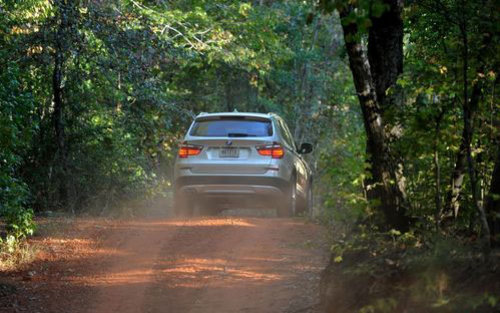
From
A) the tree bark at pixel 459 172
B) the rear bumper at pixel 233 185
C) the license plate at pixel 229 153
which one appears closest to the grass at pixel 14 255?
the rear bumper at pixel 233 185

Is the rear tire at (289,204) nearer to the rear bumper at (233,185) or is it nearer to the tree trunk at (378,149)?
the rear bumper at (233,185)

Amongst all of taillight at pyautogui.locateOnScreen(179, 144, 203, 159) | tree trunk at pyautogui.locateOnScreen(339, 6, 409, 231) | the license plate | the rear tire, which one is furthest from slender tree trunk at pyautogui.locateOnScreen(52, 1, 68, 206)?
tree trunk at pyautogui.locateOnScreen(339, 6, 409, 231)

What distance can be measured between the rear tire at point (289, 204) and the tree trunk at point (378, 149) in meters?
7.57

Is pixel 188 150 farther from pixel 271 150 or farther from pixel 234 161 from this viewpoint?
pixel 271 150

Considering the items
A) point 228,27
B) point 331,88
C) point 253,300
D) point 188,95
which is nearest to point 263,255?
point 253,300

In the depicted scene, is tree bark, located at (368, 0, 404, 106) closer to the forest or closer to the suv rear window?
the forest

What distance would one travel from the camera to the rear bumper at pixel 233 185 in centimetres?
1495

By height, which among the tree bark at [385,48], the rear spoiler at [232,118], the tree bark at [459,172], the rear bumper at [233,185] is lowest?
the rear bumper at [233,185]

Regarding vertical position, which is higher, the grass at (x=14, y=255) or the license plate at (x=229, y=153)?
the license plate at (x=229, y=153)

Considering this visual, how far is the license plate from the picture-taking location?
14930mm

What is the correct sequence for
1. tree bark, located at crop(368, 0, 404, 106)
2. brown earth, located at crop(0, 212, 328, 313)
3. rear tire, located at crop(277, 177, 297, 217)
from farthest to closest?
1. rear tire, located at crop(277, 177, 297, 217)
2. brown earth, located at crop(0, 212, 328, 313)
3. tree bark, located at crop(368, 0, 404, 106)

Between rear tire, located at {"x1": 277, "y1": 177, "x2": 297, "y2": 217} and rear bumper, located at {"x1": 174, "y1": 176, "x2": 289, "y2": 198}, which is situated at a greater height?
rear bumper, located at {"x1": 174, "y1": 176, "x2": 289, "y2": 198}

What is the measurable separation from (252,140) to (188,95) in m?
17.6

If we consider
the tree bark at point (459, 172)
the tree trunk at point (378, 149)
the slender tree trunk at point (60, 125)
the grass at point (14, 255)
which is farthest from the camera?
the slender tree trunk at point (60, 125)
